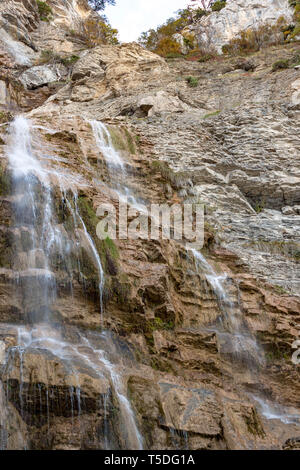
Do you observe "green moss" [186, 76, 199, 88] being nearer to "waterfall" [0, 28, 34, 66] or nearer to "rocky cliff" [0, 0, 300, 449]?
"rocky cliff" [0, 0, 300, 449]

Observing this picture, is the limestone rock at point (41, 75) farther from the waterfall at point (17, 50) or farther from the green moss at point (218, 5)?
the green moss at point (218, 5)

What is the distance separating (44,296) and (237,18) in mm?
37045

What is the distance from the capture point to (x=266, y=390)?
8453 mm

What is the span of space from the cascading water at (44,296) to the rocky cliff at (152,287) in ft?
0.10

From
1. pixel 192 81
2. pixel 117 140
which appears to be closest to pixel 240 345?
pixel 117 140

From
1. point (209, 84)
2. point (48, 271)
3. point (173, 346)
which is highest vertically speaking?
point (209, 84)

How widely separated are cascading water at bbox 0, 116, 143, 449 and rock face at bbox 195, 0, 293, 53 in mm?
29489

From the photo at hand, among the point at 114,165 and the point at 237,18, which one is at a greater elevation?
the point at 237,18

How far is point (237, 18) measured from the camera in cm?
3600

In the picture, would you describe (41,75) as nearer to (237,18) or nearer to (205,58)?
(205,58)

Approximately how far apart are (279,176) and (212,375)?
9402 mm

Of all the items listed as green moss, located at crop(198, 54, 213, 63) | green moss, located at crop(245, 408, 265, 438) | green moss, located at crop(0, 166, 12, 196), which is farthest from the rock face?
Result: green moss, located at crop(245, 408, 265, 438)
